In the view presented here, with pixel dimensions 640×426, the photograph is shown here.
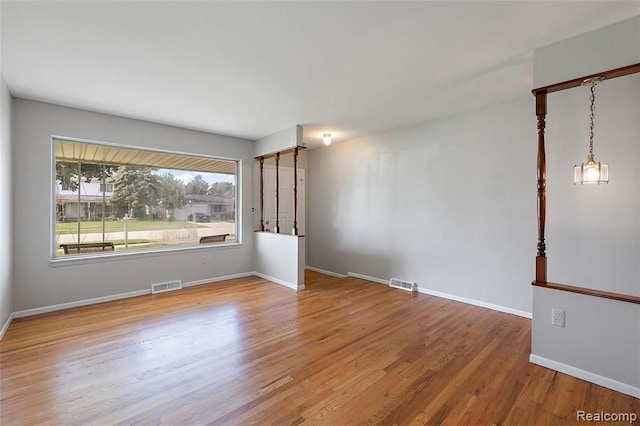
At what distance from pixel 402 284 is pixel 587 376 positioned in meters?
2.65

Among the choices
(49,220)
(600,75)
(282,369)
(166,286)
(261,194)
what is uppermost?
(600,75)

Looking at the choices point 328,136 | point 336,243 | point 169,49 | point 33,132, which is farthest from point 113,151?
point 336,243

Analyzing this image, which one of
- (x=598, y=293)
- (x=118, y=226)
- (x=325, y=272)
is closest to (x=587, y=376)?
(x=598, y=293)

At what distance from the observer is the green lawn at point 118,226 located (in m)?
4.00

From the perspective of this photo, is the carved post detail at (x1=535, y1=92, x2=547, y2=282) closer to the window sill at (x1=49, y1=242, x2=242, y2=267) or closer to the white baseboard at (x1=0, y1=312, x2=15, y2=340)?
the window sill at (x1=49, y1=242, x2=242, y2=267)

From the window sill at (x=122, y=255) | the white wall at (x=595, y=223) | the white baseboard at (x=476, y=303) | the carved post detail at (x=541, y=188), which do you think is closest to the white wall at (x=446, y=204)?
the white baseboard at (x=476, y=303)

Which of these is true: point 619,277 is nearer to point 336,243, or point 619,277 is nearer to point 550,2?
point 550,2

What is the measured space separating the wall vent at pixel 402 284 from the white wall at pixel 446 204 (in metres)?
0.09

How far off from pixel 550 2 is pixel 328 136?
3.59 metres

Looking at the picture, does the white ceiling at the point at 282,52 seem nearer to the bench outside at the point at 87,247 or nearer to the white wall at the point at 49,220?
the white wall at the point at 49,220

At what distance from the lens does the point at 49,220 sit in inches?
147

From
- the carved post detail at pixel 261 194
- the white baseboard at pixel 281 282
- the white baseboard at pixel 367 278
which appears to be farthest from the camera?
the carved post detail at pixel 261 194

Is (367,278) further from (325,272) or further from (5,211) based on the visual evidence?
(5,211)

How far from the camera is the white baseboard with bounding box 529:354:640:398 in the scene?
2.08 meters
